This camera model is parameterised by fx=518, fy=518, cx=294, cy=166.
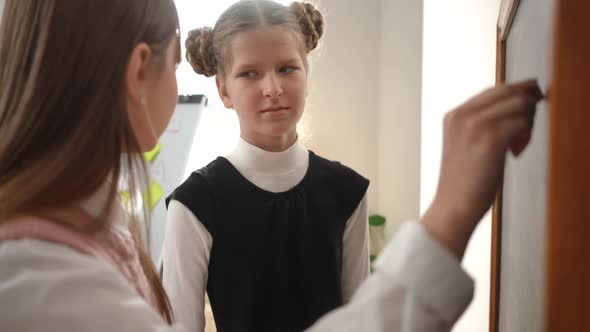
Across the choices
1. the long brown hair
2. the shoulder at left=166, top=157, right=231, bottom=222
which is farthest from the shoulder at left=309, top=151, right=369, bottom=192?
the long brown hair

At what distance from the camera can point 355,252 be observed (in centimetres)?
102

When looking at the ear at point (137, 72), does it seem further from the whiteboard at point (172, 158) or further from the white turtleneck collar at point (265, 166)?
the whiteboard at point (172, 158)

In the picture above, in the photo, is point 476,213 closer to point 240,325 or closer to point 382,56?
point 240,325

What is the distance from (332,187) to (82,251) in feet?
2.07

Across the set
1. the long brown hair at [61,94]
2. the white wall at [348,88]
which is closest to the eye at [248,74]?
the long brown hair at [61,94]

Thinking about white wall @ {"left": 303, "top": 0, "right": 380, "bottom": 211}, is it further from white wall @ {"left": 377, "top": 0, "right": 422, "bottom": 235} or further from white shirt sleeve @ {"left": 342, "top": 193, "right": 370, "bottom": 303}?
white shirt sleeve @ {"left": 342, "top": 193, "right": 370, "bottom": 303}

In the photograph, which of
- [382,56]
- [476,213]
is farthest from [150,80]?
[382,56]

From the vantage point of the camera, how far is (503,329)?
2.28ft

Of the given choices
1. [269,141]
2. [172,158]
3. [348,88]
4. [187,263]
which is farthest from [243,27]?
[348,88]

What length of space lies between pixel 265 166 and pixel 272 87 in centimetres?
16

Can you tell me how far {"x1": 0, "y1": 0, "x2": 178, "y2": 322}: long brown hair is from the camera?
1.59 ft

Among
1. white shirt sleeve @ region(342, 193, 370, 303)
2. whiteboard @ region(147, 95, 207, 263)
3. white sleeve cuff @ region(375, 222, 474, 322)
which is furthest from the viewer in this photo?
whiteboard @ region(147, 95, 207, 263)

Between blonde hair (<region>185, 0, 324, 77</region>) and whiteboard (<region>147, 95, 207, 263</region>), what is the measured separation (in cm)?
99

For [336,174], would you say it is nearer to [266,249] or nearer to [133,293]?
[266,249]
